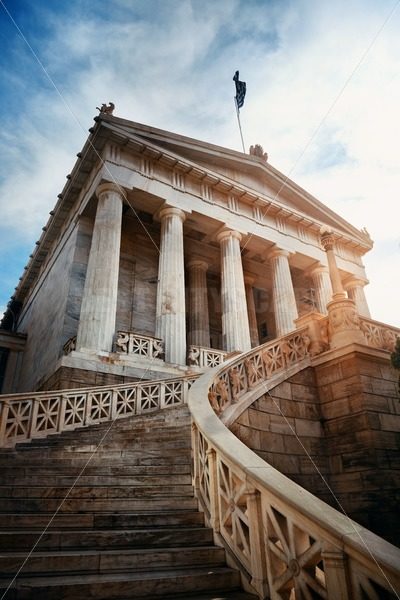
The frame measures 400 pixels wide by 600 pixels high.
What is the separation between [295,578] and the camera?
281cm

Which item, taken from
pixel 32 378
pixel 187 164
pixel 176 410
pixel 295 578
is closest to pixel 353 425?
pixel 176 410

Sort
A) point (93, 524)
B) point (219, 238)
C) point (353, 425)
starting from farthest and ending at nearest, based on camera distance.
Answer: point (219, 238), point (353, 425), point (93, 524)

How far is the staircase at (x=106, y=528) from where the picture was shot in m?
3.09

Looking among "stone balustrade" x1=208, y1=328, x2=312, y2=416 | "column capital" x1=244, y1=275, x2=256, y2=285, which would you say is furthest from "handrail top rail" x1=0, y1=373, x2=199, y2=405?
"column capital" x1=244, y1=275, x2=256, y2=285

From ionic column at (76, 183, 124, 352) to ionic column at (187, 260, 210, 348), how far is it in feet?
21.8

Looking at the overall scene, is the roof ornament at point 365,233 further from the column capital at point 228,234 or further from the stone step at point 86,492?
the stone step at point 86,492

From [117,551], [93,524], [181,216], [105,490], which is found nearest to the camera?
[117,551]

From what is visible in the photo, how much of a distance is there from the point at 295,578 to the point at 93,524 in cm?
234

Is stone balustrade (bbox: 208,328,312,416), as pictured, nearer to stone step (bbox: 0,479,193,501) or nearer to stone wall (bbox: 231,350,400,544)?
stone wall (bbox: 231,350,400,544)

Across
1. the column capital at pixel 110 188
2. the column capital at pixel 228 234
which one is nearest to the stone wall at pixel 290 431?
the column capital at pixel 110 188

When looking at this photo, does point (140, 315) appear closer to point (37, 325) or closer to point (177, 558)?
point (37, 325)

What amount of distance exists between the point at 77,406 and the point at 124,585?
256 inches

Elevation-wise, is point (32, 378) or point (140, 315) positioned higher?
point (140, 315)

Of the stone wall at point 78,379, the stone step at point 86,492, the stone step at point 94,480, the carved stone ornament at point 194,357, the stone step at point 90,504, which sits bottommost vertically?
the stone step at point 90,504
